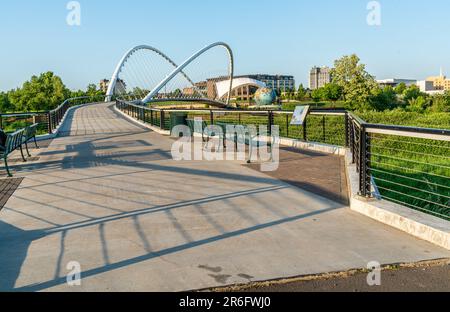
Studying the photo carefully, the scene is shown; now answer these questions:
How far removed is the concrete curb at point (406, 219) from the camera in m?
4.28

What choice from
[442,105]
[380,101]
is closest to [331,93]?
[380,101]

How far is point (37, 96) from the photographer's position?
280 feet

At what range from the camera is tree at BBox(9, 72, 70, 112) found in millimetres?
85625

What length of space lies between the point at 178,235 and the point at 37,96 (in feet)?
293

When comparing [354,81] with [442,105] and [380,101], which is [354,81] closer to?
[380,101]

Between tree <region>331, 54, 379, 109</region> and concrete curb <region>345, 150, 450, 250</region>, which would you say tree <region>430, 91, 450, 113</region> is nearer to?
tree <region>331, 54, 379, 109</region>

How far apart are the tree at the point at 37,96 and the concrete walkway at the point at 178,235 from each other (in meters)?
84.8

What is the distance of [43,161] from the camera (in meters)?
10.5

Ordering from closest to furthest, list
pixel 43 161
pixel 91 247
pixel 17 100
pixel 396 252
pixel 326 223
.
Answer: pixel 396 252 < pixel 91 247 < pixel 326 223 < pixel 43 161 < pixel 17 100

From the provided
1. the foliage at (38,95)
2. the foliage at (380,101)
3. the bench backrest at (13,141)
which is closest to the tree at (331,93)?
the foliage at (380,101)

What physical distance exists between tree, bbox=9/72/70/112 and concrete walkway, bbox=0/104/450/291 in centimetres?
→ 8482
